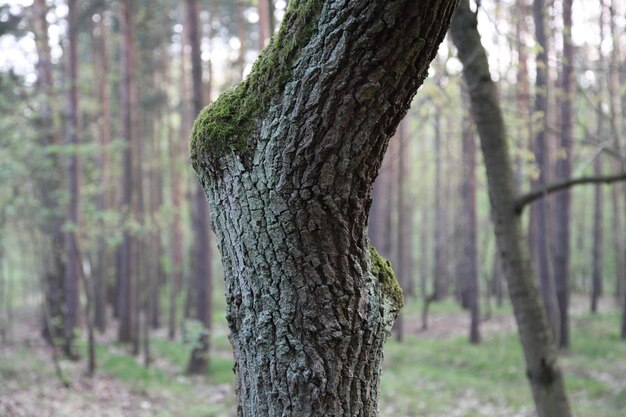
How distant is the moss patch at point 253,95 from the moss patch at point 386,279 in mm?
665

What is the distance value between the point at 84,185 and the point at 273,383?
17.1 metres

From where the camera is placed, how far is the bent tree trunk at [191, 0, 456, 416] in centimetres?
174

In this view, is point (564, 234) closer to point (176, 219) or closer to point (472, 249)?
point (472, 249)

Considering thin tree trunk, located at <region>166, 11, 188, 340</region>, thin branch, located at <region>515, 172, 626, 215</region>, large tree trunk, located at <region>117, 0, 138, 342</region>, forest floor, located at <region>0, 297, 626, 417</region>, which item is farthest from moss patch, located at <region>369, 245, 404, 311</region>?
thin tree trunk, located at <region>166, 11, 188, 340</region>

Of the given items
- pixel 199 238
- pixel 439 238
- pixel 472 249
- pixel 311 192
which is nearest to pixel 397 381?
pixel 199 238

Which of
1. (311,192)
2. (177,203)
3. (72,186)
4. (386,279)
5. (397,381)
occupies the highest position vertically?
(72,186)

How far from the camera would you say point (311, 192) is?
6.13 ft

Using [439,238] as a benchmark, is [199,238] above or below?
above

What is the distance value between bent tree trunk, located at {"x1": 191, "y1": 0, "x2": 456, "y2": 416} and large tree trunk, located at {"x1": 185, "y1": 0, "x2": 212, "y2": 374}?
376 inches

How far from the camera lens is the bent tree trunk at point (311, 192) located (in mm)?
1736

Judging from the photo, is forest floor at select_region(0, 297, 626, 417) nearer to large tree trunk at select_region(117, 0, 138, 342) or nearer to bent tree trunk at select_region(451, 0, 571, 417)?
large tree trunk at select_region(117, 0, 138, 342)

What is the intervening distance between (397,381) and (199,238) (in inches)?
199

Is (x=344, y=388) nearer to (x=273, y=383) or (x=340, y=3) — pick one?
(x=273, y=383)

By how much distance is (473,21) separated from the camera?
4.29 meters
